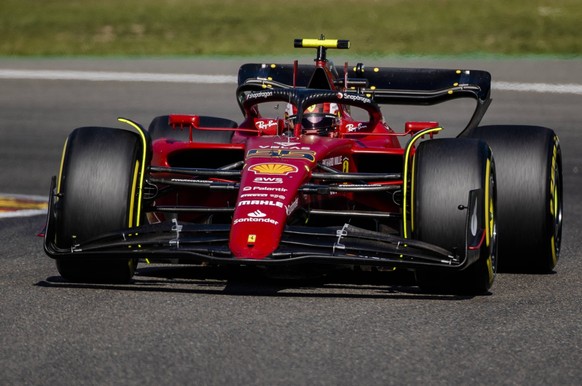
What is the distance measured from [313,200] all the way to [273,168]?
626 mm

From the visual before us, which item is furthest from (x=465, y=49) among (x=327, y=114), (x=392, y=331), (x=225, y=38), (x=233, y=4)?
(x=392, y=331)

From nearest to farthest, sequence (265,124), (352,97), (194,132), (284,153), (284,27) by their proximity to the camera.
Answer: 1. (284,153)
2. (352,97)
3. (265,124)
4. (194,132)
5. (284,27)

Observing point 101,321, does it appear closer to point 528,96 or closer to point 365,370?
point 365,370

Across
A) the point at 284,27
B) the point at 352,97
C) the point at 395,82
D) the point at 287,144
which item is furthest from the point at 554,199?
the point at 284,27

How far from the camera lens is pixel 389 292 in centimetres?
749

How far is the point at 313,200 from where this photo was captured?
317 inches

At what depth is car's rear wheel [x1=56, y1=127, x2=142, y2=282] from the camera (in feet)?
24.0

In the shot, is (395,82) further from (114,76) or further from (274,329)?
(114,76)

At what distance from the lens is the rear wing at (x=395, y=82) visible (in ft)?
32.6

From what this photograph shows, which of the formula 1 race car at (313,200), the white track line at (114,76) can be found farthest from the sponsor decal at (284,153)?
the white track line at (114,76)

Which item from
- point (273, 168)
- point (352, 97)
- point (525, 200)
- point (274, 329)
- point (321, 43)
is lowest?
point (274, 329)

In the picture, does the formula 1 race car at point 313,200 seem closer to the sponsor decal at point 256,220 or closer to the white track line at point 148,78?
the sponsor decal at point 256,220

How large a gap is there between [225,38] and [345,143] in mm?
18482

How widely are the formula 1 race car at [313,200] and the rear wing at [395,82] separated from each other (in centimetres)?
99
